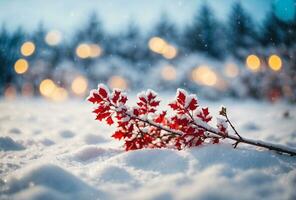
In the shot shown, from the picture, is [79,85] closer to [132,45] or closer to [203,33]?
[132,45]

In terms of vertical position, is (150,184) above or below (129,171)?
below

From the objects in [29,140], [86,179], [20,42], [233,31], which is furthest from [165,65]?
[86,179]

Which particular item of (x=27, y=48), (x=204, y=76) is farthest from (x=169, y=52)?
(x=27, y=48)

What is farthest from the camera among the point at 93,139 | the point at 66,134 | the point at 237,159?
the point at 66,134

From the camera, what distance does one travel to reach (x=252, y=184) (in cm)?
182

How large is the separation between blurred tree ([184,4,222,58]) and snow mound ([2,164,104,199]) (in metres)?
25.8

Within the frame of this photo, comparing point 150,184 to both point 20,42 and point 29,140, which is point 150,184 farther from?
point 20,42

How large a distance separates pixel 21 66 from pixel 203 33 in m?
19.4

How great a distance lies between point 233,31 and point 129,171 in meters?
26.4

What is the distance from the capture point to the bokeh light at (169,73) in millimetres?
24141

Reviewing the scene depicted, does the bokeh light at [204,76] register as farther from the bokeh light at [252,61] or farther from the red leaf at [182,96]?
the red leaf at [182,96]

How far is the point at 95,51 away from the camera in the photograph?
3195 centimetres

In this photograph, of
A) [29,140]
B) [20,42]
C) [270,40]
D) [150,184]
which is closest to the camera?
[150,184]

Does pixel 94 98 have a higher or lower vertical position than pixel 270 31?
lower
